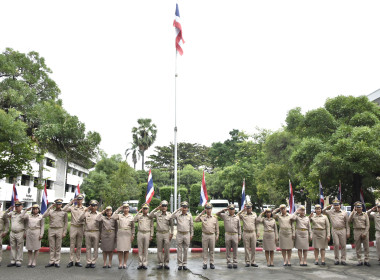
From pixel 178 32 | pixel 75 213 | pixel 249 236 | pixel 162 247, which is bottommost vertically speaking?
pixel 162 247

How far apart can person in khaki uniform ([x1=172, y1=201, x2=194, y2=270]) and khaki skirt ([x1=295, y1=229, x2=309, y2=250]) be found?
299cm

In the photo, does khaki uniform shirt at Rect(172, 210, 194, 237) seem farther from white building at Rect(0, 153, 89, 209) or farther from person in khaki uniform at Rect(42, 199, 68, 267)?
white building at Rect(0, 153, 89, 209)

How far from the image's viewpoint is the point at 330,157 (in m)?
13.8

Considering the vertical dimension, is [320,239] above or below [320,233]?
below

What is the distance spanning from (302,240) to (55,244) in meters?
6.65

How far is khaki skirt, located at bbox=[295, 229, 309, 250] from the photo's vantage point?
9.01 m

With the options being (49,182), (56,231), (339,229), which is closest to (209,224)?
(339,229)

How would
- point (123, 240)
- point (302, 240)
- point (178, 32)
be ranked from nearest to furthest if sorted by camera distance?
point (123, 240)
point (302, 240)
point (178, 32)

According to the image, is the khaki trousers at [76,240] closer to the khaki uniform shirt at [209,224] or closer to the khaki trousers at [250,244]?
the khaki uniform shirt at [209,224]

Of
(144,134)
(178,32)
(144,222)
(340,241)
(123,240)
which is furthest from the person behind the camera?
(144,134)

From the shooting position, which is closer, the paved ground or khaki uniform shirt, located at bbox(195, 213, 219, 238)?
the paved ground

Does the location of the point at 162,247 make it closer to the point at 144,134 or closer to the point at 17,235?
the point at 17,235

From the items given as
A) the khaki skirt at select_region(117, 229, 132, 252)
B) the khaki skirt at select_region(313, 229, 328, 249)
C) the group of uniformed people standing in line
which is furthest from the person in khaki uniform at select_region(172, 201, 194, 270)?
the khaki skirt at select_region(313, 229, 328, 249)

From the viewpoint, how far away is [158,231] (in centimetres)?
870
